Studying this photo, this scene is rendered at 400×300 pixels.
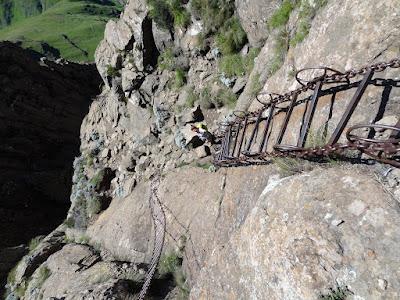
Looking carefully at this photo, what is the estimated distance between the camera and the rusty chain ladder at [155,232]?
10.2 m

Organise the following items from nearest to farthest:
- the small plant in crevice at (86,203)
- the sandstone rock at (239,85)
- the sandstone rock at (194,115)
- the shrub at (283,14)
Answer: the shrub at (283,14), the sandstone rock at (239,85), the sandstone rock at (194,115), the small plant in crevice at (86,203)

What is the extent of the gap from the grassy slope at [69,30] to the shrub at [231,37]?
4949 inches

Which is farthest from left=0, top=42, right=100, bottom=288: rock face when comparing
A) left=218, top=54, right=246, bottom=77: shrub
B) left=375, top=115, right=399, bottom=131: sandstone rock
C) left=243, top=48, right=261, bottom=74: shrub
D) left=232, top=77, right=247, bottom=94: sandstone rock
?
left=375, top=115, right=399, bottom=131: sandstone rock

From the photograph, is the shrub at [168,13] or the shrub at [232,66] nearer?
the shrub at [232,66]

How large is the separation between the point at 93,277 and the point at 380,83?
1031 cm

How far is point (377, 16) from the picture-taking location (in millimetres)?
6109

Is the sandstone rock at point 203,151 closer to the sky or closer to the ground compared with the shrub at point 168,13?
closer to the ground

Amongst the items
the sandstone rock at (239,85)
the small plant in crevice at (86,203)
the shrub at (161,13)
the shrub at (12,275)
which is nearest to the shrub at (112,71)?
the shrub at (161,13)

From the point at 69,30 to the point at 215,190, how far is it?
541 feet

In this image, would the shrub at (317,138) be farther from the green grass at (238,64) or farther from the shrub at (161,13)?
the shrub at (161,13)

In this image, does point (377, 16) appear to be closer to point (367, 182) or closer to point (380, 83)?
point (380, 83)

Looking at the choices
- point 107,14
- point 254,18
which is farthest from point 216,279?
point 107,14

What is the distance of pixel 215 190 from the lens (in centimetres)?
991

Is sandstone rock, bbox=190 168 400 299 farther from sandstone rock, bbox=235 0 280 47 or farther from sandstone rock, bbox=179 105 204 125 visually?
sandstone rock, bbox=179 105 204 125
